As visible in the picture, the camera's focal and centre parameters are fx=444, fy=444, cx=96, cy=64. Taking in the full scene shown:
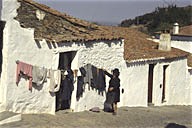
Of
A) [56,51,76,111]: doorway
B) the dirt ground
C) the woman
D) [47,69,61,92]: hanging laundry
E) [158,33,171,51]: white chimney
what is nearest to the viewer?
the dirt ground

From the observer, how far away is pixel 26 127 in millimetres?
11500

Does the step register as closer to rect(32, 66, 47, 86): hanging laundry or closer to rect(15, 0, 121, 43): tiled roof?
rect(32, 66, 47, 86): hanging laundry

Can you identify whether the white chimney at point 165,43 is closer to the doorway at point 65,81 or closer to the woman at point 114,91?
the woman at point 114,91

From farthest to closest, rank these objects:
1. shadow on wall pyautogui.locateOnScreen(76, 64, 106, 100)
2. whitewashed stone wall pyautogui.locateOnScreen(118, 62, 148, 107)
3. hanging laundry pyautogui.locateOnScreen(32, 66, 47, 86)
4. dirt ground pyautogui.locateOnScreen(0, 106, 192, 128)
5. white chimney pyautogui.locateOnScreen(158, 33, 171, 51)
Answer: white chimney pyautogui.locateOnScreen(158, 33, 171, 51) → whitewashed stone wall pyautogui.locateOnScreen(118, 62, 148, 107) → shadow on wall pyautogui.locateOnScreen(76, 64, 106, 100) → hanging laundry pyautogui.locateOnScreen(32, 66, 47, 86) → dirt ground pyautogui.locateOnScreen(0, 106, 192, 128)

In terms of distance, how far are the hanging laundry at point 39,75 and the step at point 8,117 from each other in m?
1.43

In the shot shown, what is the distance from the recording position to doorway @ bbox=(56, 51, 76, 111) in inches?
578

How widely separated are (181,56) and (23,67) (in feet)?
38.7

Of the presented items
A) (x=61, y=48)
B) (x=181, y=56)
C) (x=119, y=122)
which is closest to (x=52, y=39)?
(x=61, y=48)

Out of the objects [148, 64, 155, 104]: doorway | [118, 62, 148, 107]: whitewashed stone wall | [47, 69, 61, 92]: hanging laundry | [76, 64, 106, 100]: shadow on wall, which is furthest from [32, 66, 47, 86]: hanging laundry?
[148, 64, 155, 104]: doorway

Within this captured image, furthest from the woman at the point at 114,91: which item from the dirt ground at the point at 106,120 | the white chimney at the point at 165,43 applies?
the white chimney at the point at 165,43

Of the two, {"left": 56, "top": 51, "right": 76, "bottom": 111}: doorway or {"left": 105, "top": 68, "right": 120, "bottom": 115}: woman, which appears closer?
{"left": 56, "top": 51, "right": 76, "bottom": 111}: doorway

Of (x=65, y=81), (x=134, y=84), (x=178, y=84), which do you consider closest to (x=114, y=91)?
(x=65, y=81)

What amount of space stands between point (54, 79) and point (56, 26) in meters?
2.40

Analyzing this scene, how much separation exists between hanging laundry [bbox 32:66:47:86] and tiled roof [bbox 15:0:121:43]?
101cm
